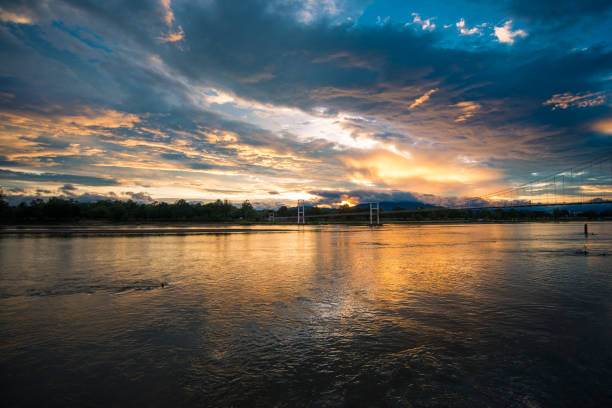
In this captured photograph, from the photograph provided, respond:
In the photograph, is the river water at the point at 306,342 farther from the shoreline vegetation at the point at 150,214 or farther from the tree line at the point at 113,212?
the tree line at the point at 113,212

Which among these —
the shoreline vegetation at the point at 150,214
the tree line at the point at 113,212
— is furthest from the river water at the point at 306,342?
the tree line at the point at 113,212

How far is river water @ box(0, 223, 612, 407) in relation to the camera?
4664mm

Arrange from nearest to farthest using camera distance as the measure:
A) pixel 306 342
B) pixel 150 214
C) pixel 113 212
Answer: pixel 306 342 → pixel 113 212 → pixel 150 214

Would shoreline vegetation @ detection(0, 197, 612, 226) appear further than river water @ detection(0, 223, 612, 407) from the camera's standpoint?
Yes

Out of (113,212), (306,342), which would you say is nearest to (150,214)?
(113,212)

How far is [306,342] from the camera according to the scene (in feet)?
21.2

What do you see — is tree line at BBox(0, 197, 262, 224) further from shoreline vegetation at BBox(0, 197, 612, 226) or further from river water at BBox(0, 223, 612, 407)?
river water at BBox(0, 223, 612, 407)

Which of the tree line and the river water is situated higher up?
the tree line

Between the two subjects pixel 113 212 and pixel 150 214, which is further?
pixel 150 214

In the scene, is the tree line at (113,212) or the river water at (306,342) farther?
the tree line at (113,212)

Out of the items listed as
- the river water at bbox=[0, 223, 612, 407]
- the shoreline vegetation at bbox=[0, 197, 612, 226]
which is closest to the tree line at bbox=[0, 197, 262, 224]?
the shoreline vegetation at bbox=[0, 197, 612, 226]

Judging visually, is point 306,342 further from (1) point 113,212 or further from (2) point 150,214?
(2) point 150,214

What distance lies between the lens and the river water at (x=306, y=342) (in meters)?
4.66

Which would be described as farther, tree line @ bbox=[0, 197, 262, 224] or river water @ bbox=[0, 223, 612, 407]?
tree line @ bbox=[0, 197, 262, 224]
